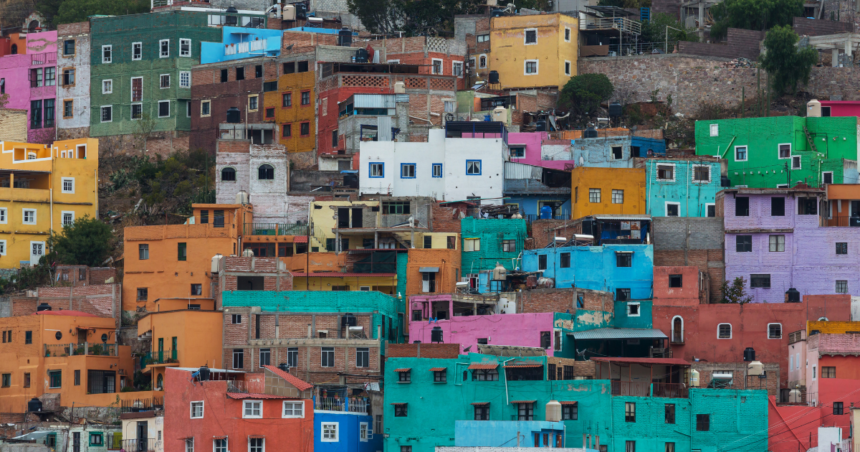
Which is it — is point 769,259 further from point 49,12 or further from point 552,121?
point 49,12

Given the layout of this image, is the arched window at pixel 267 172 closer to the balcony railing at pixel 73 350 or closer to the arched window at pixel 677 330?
the balcony railing at pixel 73 350

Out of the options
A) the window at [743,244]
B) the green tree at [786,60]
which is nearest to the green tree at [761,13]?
the green tree at [786,60]

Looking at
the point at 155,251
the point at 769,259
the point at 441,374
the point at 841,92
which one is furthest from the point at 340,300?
the point at 841,92

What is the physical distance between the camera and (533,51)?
85.4 metres

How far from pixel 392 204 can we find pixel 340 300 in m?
9.14

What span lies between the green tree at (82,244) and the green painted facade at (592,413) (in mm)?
21598

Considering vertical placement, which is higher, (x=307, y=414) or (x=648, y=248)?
(x=648, y=248)

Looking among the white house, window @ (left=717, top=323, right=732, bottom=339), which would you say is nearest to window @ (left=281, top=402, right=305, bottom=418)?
window @ (left=717, top=323, right=732, bottom=339)

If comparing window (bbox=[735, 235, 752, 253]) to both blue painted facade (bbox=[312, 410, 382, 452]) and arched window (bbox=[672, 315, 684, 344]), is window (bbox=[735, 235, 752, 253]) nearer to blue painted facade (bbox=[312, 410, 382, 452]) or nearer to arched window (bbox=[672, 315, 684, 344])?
arched window (bbox=[672, 315, 684, 344])

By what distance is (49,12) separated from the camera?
10344cm

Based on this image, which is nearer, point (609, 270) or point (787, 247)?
point (609, 270)

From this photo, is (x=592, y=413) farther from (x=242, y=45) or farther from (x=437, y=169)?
(x=242, y=45)

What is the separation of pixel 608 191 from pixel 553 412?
16.9 metres

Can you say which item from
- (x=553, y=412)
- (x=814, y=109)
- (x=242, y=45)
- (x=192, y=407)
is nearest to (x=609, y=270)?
(x=553, y=412)
